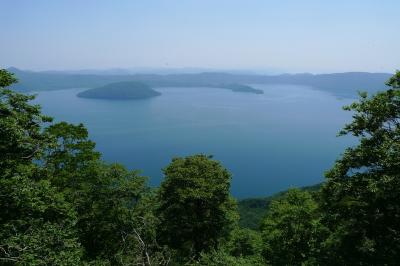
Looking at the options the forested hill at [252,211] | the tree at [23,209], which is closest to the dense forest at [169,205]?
the tree at [23,209]

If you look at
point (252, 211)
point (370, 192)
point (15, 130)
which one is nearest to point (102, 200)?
point (15, 130)

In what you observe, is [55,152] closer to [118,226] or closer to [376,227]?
[118,226]

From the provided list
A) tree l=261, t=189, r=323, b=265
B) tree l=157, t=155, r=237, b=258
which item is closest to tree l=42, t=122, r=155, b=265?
tree l=157, t=155, r=237, b=258

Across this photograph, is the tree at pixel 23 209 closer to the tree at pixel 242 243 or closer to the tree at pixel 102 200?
the tree at pixel 102 200

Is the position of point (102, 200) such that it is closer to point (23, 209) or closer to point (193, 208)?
point (23, 209)

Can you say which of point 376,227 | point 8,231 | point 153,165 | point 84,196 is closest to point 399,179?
point 376,227

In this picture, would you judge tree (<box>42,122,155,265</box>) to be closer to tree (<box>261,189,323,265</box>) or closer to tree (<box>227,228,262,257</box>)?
tree (<box>261,189,323,265</box>)
